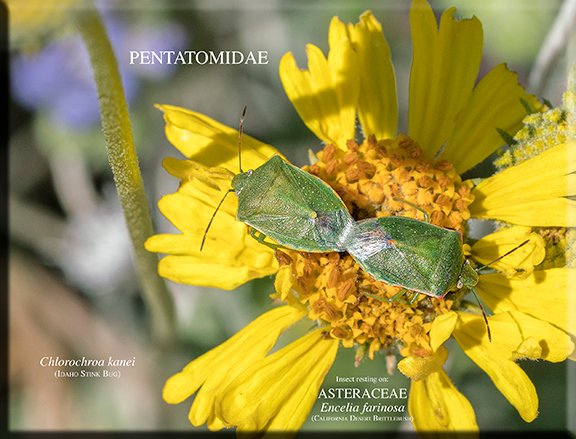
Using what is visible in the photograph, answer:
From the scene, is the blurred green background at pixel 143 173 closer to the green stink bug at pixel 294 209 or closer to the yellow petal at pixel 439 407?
the yellow petal at pixel 439 407

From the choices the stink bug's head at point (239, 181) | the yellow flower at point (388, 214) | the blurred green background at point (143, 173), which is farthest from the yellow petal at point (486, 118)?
the blurred green background at point (143, 173)

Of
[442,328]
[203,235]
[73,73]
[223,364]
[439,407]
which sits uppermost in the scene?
[73,73]

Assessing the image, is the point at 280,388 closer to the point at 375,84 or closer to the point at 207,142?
the point at 207,142

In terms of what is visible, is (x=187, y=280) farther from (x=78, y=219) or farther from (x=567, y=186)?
(x=78, y=219)

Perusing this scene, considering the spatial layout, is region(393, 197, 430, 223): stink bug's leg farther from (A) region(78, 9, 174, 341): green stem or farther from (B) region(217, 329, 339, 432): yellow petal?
(A) region(78, 9, 174, 341): green stem

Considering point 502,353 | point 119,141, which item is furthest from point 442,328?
point 119,141
